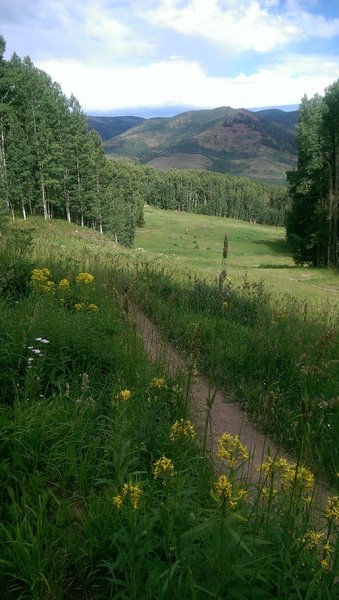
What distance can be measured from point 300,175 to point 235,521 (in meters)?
42.7

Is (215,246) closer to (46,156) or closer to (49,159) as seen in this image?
(49,159)

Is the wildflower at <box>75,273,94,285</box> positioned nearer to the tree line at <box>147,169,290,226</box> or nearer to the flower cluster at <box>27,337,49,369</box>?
the flower cluster at <box>27,337,49,369</box>

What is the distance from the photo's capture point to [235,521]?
7.54 feet

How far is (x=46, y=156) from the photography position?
144 ft

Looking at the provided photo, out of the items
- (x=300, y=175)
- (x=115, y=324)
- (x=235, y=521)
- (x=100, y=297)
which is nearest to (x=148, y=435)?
(x=235, y=521)

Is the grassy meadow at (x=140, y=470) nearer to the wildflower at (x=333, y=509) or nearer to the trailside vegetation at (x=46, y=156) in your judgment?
the wildflower at (x=333, y=509)

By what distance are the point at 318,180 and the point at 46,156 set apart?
27.8 m

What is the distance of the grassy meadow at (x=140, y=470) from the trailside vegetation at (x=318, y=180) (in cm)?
3327

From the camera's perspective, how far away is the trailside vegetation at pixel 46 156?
4106cm

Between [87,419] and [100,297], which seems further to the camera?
[100,297]

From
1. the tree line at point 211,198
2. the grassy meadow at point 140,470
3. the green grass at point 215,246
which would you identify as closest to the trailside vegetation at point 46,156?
the green grass at point 215,246

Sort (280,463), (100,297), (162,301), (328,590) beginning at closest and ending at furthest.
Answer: (328,590) < (280,463) < (100,297) < (162,301)

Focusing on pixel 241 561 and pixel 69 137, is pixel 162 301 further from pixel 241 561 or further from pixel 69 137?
pixel 69 137

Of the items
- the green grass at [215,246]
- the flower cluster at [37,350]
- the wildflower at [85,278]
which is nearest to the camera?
the flower cluster at [37,350]
